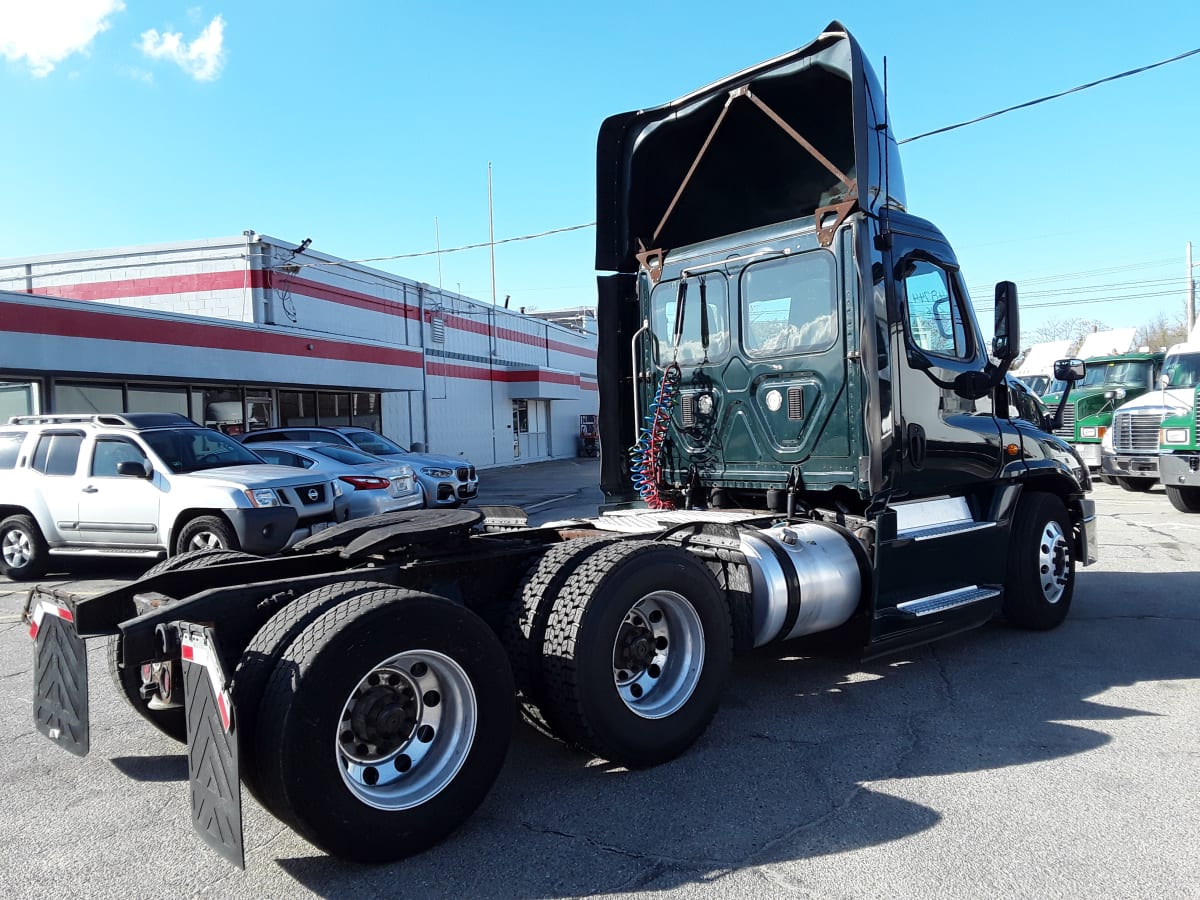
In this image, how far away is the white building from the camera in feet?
47.4

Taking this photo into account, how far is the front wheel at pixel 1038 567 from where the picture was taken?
6174 millimetres

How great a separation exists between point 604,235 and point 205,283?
656 inches

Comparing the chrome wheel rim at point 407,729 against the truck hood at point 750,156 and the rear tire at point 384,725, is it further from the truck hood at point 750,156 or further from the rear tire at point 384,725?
the truck hood at point 750,156

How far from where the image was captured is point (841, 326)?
5258 millimetres

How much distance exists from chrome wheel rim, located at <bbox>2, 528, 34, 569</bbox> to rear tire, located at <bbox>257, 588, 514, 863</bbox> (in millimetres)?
8862

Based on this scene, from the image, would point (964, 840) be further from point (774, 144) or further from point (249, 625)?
point (774, 144)

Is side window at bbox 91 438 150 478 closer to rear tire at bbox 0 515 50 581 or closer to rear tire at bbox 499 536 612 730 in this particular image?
rear tire at bbox 0 515 50 581

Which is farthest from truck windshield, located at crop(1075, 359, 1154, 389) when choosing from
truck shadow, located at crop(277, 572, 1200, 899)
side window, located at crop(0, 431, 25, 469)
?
side window, located at crop(0, 431, 25, 469)

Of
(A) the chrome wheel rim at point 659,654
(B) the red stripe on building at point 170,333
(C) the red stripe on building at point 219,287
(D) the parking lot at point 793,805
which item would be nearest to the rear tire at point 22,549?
(B) the red stripe on building at point 170,333

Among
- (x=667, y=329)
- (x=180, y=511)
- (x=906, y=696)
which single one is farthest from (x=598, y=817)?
(x=180, y=511)

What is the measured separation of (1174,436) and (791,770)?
1224 centimetres

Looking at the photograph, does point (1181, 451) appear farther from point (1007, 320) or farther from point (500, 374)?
point (500, 374)

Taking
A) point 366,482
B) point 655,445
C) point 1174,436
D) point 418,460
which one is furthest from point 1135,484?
point 655,445

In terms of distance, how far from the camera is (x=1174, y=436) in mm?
13234
